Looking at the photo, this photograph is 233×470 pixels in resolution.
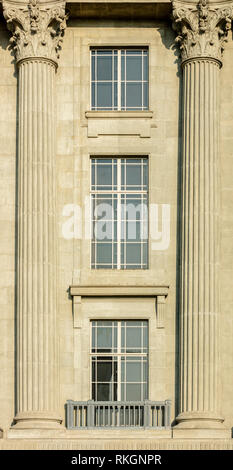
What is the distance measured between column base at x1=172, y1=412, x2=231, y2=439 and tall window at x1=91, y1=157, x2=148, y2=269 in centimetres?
540

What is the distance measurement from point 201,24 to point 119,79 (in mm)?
3347

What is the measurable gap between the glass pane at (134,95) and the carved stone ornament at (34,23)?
8.93 ft

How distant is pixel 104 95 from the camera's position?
Result: 4869 centimetres

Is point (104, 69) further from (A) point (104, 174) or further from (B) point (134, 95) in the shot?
(A) point (104, 174)

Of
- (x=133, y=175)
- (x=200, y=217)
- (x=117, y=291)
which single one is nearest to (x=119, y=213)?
(x=133, y=175)

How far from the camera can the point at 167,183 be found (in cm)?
4784

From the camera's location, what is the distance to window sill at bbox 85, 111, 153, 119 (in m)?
48.1

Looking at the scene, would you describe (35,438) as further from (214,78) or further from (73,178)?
(214,78)

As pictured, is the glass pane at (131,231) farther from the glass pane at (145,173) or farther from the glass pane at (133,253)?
the glass pane at (145,173)

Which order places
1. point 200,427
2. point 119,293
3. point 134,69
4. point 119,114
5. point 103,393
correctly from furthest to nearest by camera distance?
point 134,69 → point 119,114 → point 119,293 → point 103,393 → point 200,427

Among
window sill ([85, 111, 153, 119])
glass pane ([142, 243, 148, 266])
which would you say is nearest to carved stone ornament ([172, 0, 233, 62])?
window sill ([85, 111, 153, 119])

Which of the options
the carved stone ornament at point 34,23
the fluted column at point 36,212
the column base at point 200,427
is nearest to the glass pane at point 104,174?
the fluted column at point 36,212

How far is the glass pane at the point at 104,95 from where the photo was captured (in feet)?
159

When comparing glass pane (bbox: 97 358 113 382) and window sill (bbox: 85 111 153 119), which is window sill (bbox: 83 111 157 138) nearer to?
window sill (bbox: 85 111 153 119)
